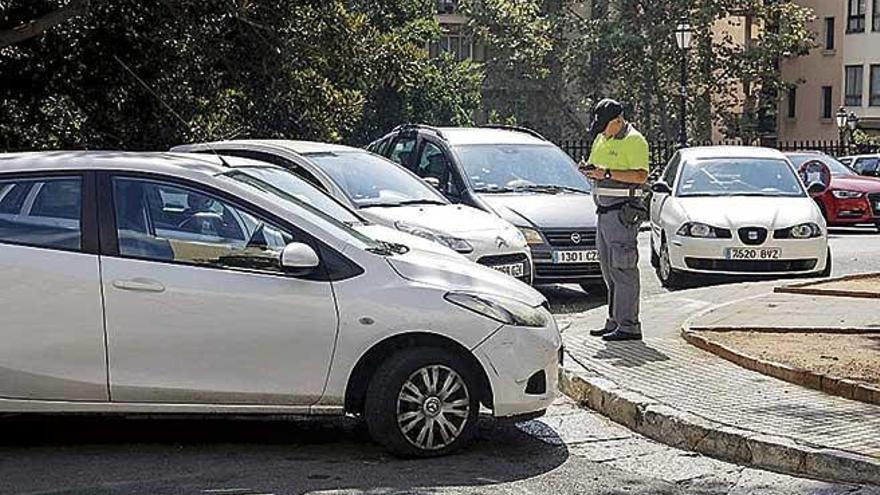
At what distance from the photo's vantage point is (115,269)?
21.4 ft

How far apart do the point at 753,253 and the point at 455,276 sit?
7603mm

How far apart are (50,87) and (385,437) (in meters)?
13.0

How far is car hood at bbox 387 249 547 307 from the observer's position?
22.3ft

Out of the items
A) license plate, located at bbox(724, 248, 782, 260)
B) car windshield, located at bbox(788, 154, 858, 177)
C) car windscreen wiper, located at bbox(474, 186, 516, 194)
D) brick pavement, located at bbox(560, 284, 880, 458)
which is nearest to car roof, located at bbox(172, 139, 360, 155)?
car windscreen wiper, located at bbox(474, 186, 516, 194)

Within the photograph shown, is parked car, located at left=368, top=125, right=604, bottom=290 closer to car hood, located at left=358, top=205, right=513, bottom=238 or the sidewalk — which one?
car hood, located at left=358, top=205, right=513, bottom=238

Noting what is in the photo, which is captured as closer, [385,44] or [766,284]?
[766,284]

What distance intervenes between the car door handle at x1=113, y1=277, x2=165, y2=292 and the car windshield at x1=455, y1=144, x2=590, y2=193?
6918 mm

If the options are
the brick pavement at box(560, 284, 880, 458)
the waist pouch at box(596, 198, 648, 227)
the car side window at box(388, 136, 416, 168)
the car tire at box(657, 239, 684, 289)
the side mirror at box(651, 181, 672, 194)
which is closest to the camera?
the brick pavement at box(560, 284, 880, 458)

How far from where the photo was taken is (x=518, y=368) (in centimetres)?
679

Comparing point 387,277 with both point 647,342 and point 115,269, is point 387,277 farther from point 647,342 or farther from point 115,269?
point 647,342

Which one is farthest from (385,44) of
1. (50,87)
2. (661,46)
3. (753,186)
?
(661,46)

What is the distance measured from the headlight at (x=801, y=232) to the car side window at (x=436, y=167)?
11.9 ft

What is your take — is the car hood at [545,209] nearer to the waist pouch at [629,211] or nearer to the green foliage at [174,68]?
the waist pouch at [629,211]

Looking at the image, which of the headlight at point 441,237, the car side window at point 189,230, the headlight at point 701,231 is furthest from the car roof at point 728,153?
the car side window at point 189,230
